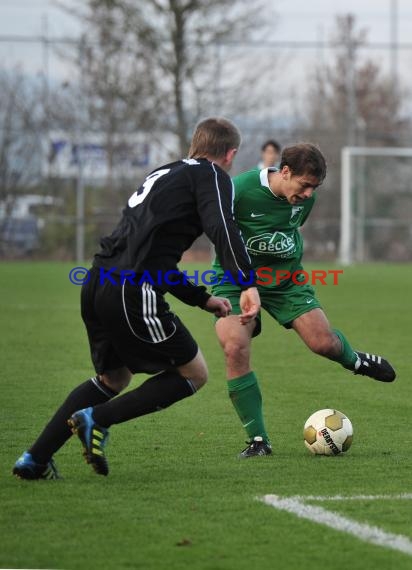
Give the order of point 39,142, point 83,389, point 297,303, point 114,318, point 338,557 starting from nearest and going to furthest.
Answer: point 338,557 < point 114,318 < point 83,389 < point 297,303 < point 39,142

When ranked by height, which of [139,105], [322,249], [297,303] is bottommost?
[322,249]

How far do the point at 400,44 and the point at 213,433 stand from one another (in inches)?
1110

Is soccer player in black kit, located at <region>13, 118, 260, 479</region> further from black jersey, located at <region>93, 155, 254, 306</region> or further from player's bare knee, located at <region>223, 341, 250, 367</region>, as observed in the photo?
player's bare knee, located at <region>223, 341, 250, 367</region>

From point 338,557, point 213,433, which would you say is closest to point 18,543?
point 338,557

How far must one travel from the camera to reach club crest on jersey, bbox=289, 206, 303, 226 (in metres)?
6.19

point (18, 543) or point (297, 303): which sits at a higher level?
point (297, 303)

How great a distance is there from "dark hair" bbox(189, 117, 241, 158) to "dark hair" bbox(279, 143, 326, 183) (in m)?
0.67

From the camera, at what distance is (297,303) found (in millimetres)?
6219

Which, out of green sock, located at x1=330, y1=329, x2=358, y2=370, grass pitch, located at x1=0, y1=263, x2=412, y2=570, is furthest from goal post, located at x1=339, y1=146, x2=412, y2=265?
green sock, located at x1=330, y1=329, x2=358, y2=370

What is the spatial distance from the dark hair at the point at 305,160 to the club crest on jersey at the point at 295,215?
0.43 m

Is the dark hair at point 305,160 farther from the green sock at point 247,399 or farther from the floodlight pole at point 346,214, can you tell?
the floodlight pole at point 346,214

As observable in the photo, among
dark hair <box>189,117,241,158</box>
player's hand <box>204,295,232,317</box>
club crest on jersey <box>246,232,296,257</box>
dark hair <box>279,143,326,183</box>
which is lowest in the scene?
player's hand <box>204,295,232,317</box>

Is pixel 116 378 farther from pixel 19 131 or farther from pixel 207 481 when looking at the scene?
pixel 19 131

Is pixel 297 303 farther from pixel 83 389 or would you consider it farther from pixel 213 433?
pixel 83 389
